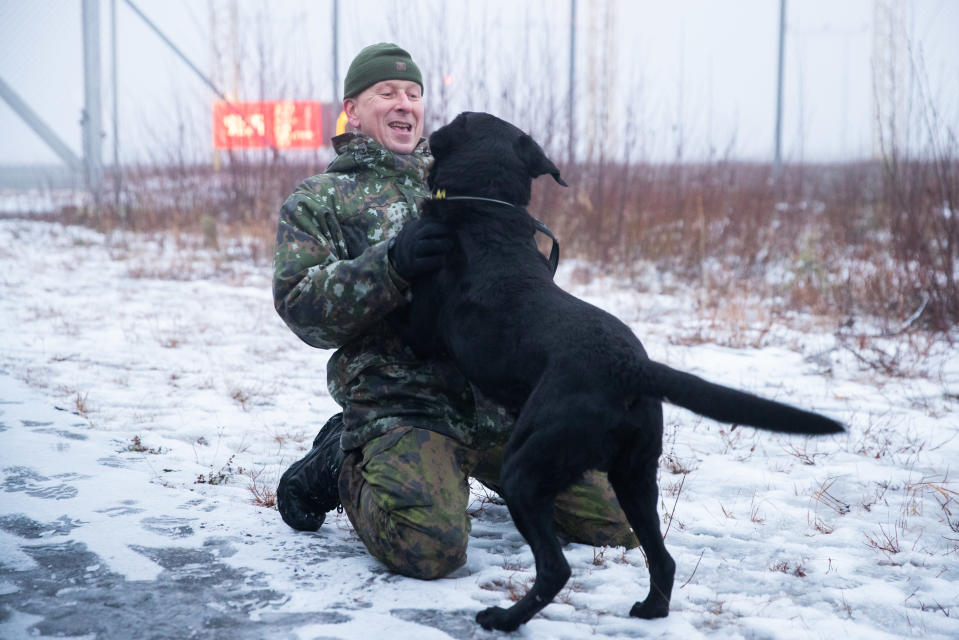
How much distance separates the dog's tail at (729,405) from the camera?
1.68 meters

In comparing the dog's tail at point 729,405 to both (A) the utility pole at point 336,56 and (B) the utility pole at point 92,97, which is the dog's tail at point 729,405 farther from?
(B) the utility pole at point 92,97

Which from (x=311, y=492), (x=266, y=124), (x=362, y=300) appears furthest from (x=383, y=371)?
(x=266, y=124)

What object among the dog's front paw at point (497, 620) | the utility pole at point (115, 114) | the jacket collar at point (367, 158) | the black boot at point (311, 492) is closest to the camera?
the dog's front paw at point (497, 620)

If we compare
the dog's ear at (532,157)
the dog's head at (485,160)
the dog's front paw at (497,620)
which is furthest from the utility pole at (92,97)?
the dog's front paw at (497,620)

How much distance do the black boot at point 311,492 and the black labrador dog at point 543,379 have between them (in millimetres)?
581

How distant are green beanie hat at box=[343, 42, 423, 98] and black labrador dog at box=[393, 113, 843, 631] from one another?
610mm

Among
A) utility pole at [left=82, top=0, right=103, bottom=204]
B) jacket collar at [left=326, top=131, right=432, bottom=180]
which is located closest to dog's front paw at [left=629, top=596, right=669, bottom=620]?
jacket collar at [left=326, top=131, right=432, bottom=180]

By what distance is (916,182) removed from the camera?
5379mm

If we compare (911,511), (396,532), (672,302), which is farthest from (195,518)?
(672,302)

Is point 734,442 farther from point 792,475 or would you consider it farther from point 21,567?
point 21,567

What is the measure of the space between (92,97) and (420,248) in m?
12.0

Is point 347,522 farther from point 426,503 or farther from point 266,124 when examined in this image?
point 266,124

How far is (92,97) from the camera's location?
39.9ft

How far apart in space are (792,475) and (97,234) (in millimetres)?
9957
